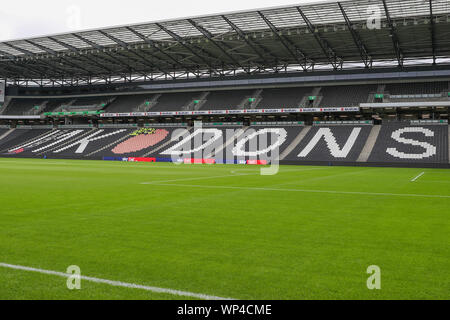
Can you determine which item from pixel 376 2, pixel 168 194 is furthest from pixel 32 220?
pixel 376 2

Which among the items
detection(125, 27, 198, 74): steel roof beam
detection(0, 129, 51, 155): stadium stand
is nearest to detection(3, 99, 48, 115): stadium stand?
detection(0, 129, 51, 155): stadium stand

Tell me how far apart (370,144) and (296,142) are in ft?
31.7

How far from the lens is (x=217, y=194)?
16328 mm

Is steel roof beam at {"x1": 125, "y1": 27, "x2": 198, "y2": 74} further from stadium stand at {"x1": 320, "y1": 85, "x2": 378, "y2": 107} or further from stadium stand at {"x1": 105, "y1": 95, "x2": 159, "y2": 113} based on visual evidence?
stadium stand at {"x1": 320, "y1": 85, "x2": 378, "y2": 107}

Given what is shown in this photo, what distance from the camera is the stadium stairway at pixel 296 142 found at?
50781 mm

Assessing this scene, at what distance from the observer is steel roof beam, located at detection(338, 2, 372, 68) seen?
42597 millimetres

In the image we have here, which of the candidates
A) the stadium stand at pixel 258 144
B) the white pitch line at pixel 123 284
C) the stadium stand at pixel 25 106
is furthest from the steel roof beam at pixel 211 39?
the stadium stand at pixel 25 106

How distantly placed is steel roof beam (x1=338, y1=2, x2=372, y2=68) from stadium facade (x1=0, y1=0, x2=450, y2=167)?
0.23 m

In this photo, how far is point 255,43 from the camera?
51.9 metres

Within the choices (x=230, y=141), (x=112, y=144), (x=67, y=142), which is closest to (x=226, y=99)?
(x=230, y=141)

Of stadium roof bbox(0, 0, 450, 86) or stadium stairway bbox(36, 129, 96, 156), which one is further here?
stadium stairway bbox(36, 129, 96, 156)

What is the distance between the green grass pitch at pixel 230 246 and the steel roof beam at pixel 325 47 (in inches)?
1347
